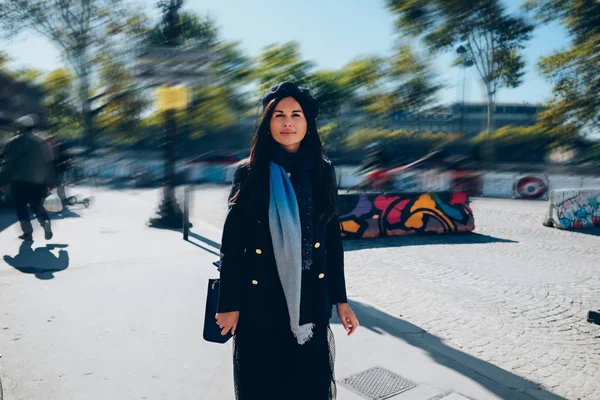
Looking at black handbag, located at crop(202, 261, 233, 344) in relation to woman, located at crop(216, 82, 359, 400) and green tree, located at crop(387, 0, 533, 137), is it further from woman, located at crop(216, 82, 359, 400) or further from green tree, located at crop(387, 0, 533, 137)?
green tree, located at crop(387, 0, 533, 137)

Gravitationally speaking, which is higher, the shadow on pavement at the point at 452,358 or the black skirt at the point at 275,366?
the black skirt at the point at 275,366

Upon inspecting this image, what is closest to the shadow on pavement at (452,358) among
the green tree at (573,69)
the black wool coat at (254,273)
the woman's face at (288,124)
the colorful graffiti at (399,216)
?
the black wool coat at (254,273)

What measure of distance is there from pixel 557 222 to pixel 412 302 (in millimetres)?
8115

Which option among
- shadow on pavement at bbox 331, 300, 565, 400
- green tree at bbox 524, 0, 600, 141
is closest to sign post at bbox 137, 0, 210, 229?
green tree at bbox 524, 0, 600, 141

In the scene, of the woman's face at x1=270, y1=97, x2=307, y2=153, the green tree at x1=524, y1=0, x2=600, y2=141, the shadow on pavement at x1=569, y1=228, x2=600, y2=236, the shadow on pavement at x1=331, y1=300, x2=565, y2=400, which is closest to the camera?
the green tree at x1=524, y1=0, x2=600, y2=141

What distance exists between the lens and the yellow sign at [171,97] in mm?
1347

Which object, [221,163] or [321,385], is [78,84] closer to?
[221,163]

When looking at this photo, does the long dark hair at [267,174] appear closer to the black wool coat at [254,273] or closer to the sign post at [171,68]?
the black wool coat at [254,273]

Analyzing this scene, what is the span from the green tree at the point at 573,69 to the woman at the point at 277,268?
38.9 inches

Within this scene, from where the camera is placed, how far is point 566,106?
119 cm

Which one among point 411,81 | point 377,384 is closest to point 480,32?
point 411,81

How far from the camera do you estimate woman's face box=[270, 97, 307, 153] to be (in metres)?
1.91

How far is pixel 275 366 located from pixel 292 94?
1156 mm

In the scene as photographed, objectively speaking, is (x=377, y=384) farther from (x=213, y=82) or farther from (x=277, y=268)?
(x=213, y=82)
